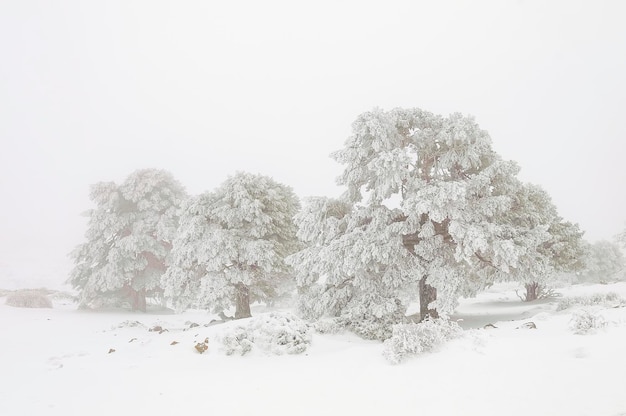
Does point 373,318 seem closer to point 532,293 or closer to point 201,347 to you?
point 201,347

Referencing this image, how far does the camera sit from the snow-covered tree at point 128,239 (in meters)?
24.3

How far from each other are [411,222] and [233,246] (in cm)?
888

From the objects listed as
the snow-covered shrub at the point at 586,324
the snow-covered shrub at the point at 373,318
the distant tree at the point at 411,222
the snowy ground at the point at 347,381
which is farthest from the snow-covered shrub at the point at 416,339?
the distant tree at the point at 411,222

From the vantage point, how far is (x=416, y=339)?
7965mm

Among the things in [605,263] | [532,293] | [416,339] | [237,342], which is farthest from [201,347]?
[605,263]

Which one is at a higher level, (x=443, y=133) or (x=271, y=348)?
(x=443, y=133)

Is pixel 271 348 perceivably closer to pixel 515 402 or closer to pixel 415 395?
pixel 415 395

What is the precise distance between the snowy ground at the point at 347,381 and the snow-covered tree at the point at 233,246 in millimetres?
7635

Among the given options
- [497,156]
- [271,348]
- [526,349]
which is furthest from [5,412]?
[497,156]

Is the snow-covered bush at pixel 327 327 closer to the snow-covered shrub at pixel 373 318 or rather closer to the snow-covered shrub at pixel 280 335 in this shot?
the snow-covered shrub at pixel 373 318

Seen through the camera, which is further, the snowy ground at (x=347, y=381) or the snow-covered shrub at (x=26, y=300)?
the snow-covered shrub at (x=26, y=300)

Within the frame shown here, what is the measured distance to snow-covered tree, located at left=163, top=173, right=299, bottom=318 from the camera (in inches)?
698

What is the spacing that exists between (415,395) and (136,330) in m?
14.8

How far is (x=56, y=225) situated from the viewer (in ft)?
421
